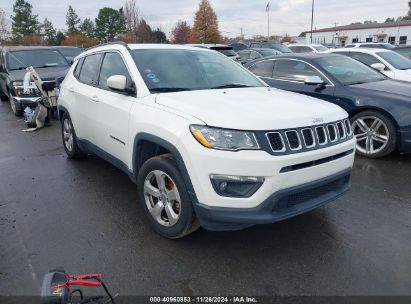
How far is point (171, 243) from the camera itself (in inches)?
130

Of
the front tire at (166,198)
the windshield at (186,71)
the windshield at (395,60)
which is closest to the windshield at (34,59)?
the windshield at (186,71)

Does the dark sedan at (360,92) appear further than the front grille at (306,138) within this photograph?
Yes

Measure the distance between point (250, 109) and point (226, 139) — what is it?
43 centimetres

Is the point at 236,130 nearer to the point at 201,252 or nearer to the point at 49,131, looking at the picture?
the point at 201,252

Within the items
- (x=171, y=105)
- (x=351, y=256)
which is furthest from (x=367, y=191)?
(x=171, y=105)

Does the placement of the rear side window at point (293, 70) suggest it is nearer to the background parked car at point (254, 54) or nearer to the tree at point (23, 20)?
the background parked car at point (254, 54)

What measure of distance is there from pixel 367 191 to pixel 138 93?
3.01 metres

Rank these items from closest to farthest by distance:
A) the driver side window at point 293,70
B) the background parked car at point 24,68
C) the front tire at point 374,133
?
1. the front tire at point 374,133
2. the driver side window at point 293,70
3. the background parked car at point 24,68

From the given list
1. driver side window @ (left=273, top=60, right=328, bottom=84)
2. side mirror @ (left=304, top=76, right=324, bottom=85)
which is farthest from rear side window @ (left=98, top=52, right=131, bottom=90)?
driver side window @ (left=273, top=60, right=328, bottom=84)

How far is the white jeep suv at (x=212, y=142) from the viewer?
2.78 metres

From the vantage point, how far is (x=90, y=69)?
494 centimetres

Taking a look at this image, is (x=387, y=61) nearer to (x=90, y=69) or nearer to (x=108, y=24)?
(x=90, y=69)

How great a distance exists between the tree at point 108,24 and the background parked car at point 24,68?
2855 inches

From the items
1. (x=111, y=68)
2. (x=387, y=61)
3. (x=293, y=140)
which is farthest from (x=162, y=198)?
(x=387, y=61)
